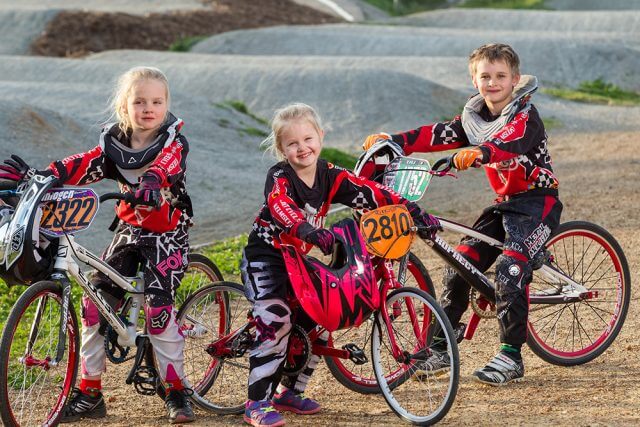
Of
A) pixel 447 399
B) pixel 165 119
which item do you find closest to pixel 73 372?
pixel 165 119

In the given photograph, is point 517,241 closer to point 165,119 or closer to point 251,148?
point 165,119

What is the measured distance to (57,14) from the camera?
33781mm

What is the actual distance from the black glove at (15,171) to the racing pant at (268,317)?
103cm

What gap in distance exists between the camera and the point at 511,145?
5.27m

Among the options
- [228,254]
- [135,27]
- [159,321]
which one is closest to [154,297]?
[159,321]

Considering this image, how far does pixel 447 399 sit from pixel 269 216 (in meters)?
1.12

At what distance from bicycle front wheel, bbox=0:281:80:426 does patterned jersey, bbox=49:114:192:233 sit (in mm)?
572

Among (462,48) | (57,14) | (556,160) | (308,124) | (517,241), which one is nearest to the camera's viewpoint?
(308,124)

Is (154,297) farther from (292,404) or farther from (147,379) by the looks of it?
(292,404)

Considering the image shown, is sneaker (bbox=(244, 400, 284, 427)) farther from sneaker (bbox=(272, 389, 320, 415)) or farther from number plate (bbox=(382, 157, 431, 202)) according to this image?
number plate (bbox=(382, 157, 431, 202))

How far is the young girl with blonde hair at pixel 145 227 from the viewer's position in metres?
4.94

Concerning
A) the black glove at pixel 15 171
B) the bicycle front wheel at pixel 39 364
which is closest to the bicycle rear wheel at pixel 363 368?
the bicycle front wheel at pixel 39 364

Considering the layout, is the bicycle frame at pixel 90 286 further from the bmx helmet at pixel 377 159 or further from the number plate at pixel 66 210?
the bmx helmet at pixel 377 159

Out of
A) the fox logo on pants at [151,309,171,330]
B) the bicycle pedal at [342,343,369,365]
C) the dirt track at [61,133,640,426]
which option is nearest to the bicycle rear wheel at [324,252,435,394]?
the dirt track at [61,133,640,426]
